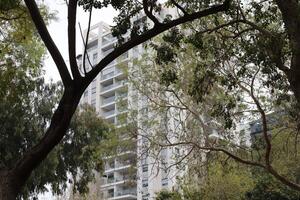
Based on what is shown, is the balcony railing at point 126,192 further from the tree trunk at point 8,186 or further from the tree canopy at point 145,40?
the tree trunk at point 8,186

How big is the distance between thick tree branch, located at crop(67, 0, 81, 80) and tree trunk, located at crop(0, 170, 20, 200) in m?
1.53

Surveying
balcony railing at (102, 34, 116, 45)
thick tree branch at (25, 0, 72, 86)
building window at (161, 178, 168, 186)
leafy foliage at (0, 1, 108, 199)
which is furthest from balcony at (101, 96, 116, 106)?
thick tree branch at (25, 0, 72, 86)

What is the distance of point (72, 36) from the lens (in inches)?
288

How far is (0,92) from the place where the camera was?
987cm

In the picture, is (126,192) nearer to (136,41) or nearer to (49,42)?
(136,41)

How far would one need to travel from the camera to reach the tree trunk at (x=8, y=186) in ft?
20.8

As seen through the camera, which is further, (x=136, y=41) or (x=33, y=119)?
(x=33, y=119)

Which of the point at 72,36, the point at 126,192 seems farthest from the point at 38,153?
the point at 126,192

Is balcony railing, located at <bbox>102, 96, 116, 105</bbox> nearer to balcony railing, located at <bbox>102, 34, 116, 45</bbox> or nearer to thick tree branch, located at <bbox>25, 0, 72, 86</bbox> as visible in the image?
balcony railing, located at <bbox>102, 34, 116, 45</bbox>

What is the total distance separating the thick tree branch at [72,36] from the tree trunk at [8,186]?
153 cm

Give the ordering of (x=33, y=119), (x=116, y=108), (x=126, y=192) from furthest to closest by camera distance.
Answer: (x=126, y=192) < (x=116, y=108) < (x=33, y=119)

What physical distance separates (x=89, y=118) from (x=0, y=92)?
32.6ft

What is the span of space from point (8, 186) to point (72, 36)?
2.19 metres

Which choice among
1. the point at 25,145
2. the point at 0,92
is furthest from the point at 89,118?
the point at 0,92
